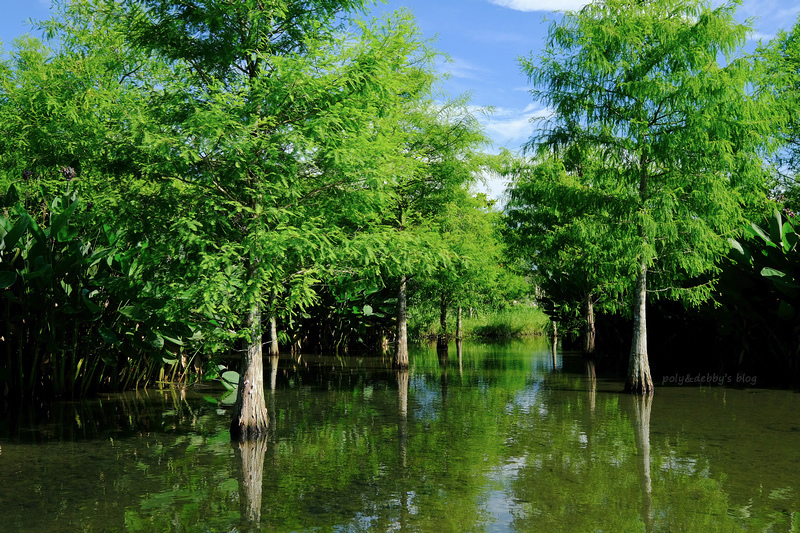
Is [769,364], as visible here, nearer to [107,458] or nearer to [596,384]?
[596,384]

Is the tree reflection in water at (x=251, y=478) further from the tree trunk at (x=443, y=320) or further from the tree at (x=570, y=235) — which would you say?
the tree trunk at (x=443, y=320)

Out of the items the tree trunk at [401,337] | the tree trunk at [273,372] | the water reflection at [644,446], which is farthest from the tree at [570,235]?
the tree trunk at [273,372]

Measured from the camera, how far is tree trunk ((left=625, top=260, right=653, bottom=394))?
14500 millimetres

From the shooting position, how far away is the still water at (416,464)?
632 cm

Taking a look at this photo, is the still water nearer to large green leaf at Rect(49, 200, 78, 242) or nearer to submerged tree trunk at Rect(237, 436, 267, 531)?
submerged tree trunk at Rect(237, 436, 267, 531)

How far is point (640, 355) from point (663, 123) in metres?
5.05

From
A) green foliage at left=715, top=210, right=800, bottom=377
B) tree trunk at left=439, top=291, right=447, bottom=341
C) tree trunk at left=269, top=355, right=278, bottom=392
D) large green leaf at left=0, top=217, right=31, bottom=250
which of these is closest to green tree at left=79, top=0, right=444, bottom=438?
large green leaf at left=0, top=217, right=31, bottom=250

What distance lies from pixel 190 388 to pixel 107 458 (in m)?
7.21

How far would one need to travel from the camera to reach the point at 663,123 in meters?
13.8

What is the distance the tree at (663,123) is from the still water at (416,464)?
3306 mm

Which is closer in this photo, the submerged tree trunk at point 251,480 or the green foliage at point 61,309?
the submerged tree trunk at point 251,480

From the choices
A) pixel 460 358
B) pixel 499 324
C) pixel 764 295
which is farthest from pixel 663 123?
pixel 499 324

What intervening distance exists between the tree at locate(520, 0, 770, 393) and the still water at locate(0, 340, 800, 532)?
331 centimetres

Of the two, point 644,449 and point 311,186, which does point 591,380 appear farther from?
point 311,186
